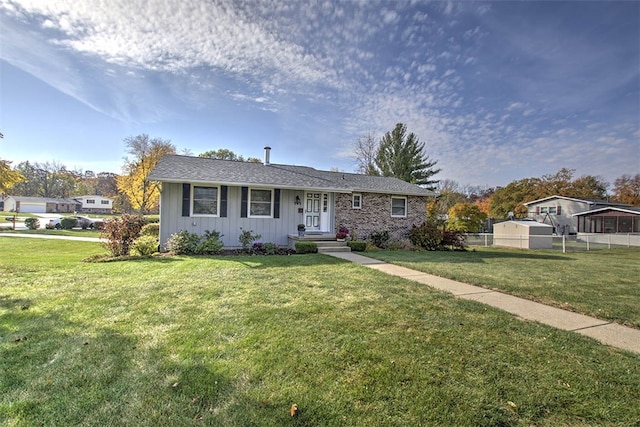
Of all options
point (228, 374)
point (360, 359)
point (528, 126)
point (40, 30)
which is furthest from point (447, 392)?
point (528, 126)

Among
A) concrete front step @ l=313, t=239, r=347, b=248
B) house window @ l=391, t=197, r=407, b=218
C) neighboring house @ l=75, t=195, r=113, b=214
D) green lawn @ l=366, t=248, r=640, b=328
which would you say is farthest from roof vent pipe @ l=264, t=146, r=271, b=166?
neighboring house @ l=75, t=195, r=113, b=214

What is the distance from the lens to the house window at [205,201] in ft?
36.9

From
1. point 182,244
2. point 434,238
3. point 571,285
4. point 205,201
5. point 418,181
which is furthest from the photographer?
point 418,181

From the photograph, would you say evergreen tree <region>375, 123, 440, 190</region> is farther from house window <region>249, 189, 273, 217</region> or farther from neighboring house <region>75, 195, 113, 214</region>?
neighboring house <region>75, 195, 113, 214</region>

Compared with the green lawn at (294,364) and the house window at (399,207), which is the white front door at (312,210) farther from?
the green lawn at (294,364)

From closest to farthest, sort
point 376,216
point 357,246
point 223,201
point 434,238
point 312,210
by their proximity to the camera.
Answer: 1. point 223,201
2. point 357,246
3. point 312,210
4. point 434,238
5. point 376,216

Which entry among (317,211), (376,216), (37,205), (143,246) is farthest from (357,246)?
(37,205)

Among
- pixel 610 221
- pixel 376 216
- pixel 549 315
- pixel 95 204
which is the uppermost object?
pixel 95 204

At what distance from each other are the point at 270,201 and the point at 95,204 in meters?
67.4

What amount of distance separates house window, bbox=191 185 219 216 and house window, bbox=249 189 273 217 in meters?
1.39

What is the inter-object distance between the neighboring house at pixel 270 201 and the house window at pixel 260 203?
41 mm

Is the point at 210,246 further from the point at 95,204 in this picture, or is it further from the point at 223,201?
the point at 95,204

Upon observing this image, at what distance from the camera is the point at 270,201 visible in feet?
40.4

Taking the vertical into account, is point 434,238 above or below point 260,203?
below
